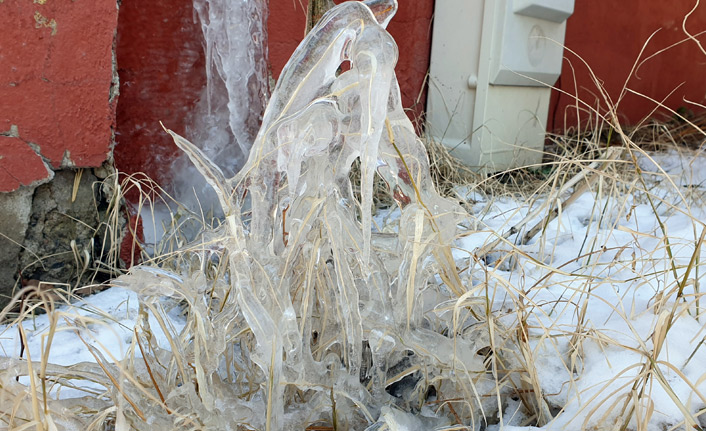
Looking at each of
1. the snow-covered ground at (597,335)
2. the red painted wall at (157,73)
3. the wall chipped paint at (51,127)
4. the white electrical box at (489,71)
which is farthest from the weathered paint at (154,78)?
the white electrical box at (489,71)

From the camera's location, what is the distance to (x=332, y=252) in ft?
3.29

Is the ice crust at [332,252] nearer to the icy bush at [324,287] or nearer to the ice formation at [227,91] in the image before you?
the icy bush at [324,287]

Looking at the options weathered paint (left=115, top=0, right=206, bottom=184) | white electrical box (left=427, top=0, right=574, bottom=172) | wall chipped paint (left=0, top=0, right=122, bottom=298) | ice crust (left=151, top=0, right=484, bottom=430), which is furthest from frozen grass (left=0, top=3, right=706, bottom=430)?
white electrical box (left=427, top=0, right=574, bottom=172)

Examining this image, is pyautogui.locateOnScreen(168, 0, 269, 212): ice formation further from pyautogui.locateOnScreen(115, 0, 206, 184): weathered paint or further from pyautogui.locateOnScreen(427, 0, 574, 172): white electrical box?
pyautogui.locateOnScreen(427, 0, 574, 172): white electrical box

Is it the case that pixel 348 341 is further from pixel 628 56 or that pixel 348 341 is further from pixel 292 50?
pixel 628 56

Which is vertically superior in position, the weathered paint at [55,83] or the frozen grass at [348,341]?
the weathered paint at [55,83]

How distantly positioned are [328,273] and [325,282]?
0.04 m

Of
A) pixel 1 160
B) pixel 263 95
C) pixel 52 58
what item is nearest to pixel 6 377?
pixel 1 160

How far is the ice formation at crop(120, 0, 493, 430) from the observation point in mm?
919

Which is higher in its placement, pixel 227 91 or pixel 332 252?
pixel 227 91

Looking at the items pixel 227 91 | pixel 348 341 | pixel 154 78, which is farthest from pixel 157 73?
pixel 348 341

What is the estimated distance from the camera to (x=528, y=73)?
2672 mm

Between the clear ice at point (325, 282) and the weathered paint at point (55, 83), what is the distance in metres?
0.60

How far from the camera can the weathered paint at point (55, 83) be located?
1391 mm
